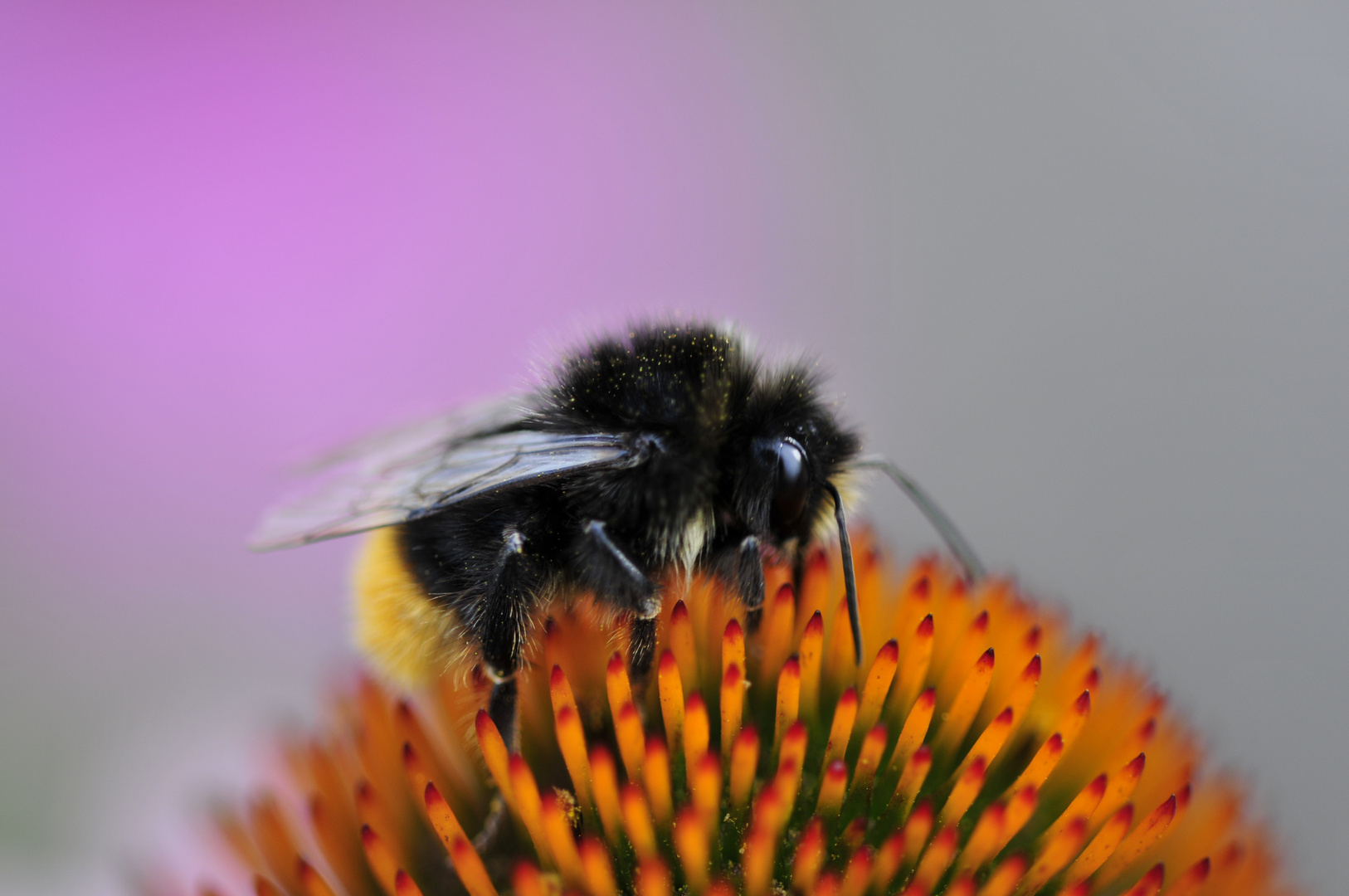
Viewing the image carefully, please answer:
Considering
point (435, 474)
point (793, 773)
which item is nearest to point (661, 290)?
point (435, 474)

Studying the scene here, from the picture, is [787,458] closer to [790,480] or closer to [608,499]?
[790,480]

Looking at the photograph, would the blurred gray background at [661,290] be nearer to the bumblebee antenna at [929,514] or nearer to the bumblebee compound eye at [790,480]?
the bumblebee antenna at [929,514]

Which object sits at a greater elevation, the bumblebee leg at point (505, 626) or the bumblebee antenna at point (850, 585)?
the bumblebee leg at point (505, 626)

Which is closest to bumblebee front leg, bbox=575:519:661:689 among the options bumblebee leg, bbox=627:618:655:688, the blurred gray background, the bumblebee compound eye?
bumblebee leg, bbox=627:618:655:688

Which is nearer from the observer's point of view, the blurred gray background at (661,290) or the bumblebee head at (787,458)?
the bumblebee head at (787,458)

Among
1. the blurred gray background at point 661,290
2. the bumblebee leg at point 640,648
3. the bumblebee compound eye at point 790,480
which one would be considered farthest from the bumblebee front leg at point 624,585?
the blurred gray background at point 661,290

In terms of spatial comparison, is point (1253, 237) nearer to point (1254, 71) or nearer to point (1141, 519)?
point (1254, 71)
